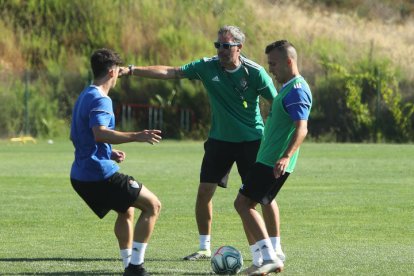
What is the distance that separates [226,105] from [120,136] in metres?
2.29

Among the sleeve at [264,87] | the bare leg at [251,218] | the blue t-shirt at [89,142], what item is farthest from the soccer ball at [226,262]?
the sleeve at [264,87]

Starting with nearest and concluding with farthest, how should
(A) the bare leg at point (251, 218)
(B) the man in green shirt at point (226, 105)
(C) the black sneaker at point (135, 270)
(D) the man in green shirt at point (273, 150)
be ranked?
(C) the black sneaker at point (135, 270) < (D) the man in green shirt at point (273, 150) < (A) the bare leg at point (251, 218) < (B) the man in green shirt at point (226, 105)

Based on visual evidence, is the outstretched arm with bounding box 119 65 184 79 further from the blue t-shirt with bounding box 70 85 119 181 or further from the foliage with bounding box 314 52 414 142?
the foliage with bounding box 314 52 414 142

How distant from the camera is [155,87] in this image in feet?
140

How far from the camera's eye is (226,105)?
10.9m

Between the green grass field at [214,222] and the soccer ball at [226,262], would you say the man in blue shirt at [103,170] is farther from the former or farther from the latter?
the soccer ball at [226,262]

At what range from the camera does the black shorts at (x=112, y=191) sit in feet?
30.2

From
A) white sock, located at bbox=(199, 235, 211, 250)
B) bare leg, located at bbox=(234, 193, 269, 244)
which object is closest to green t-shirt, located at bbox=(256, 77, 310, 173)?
bare leg, located at bbox=(234, 193, 269, 244)

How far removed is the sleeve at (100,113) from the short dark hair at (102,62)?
0.30 meters

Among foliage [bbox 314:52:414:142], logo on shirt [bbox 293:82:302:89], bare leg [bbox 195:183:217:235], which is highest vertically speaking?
logo on shirt [bbox 293:82:302:89]

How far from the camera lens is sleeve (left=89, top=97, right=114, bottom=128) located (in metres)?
8.93

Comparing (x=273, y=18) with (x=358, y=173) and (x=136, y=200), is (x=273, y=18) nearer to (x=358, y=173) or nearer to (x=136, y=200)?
(x=358, y=173)

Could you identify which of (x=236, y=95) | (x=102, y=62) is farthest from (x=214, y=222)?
(x=102, y=62)

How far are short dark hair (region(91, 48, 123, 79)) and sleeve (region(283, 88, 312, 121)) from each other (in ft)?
4.83
